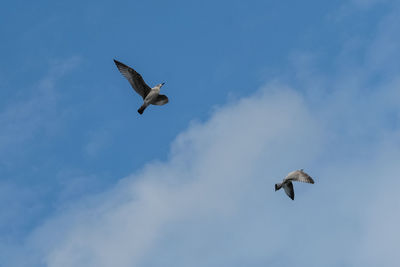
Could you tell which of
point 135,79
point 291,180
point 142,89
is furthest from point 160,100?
point 291,180

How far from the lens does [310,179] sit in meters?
78.9

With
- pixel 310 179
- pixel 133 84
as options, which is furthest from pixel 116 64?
pixel 310 179

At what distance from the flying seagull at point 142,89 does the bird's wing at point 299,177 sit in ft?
52.2

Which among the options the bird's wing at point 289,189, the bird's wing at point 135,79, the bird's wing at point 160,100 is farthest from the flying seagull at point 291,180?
the bird's wing at point 135,79

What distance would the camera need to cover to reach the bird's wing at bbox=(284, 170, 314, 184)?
260 feet

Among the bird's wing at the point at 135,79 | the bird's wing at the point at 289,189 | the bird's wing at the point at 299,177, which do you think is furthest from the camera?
the bird's wing at the point at 289,189

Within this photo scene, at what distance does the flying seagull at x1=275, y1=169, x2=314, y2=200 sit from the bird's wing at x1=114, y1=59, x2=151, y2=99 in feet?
58.5

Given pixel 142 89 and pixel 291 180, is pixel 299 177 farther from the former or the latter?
pixel 142 89

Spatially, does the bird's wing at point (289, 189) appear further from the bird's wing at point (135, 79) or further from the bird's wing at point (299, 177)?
the bird's wing at point (135, 79)

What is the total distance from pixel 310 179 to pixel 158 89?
18.9 m

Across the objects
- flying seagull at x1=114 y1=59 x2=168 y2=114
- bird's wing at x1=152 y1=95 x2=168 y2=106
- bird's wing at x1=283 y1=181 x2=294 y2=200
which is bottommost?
bird's wing at x1=283 y1=181 x2=294 y2=200

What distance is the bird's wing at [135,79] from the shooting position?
74.2 m

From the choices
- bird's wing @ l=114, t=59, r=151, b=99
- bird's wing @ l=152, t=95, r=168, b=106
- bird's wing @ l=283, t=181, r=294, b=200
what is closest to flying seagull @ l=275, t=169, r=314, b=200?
bird's wing @ l=283, t=181, r=294, b=200

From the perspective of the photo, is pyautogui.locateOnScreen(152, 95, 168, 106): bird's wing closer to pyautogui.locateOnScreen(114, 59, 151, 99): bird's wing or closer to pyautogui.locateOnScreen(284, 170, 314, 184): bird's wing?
pyautogui.locateOnScreen(114, 59, 151, 99): bird's wing
